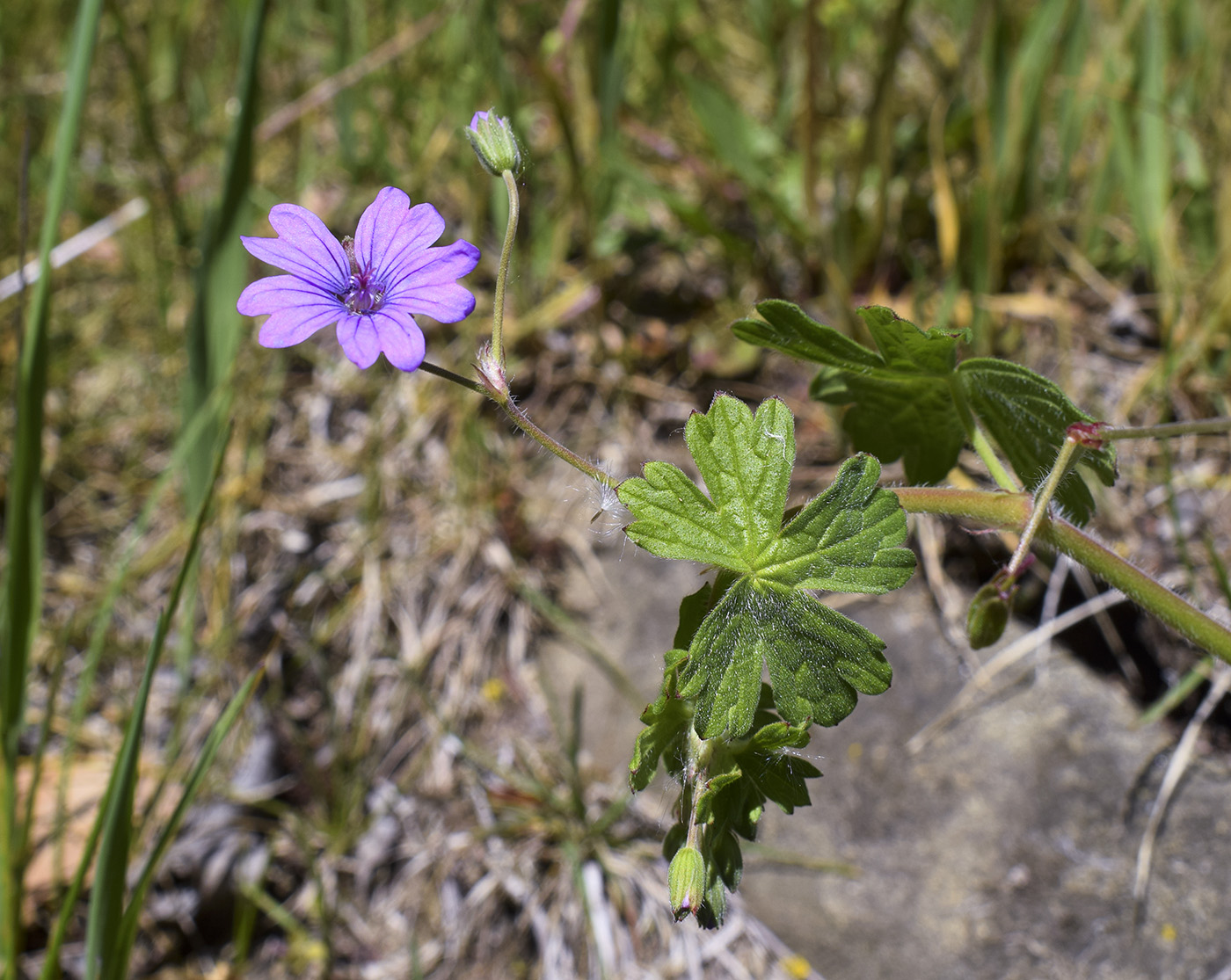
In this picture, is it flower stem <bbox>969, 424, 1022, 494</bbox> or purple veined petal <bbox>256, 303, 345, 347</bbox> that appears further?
flower stem <bbox>969, 424, 1022, 494</bbox>

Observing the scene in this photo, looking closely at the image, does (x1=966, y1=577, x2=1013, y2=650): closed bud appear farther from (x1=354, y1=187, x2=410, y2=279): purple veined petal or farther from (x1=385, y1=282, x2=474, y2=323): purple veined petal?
(x1=354, y1=187, x2=410, y2=279): purple veined petal

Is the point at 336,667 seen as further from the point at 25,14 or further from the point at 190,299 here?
the point at 25,14

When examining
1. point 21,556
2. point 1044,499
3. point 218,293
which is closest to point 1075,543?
point 1044,499

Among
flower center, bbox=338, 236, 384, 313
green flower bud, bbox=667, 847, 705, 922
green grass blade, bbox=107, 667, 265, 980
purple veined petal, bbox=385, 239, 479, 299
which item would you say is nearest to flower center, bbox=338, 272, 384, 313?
flower center, bbox=338, 236, 384, 313

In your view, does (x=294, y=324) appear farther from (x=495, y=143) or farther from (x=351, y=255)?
(x=495, y=143)

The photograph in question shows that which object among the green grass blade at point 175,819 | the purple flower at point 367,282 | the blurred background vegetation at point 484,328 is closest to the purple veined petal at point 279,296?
the purple flower at point 367,282

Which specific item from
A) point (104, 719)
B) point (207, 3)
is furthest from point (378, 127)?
point (104, 719)

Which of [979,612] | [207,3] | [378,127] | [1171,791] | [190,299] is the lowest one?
[1171,791]
